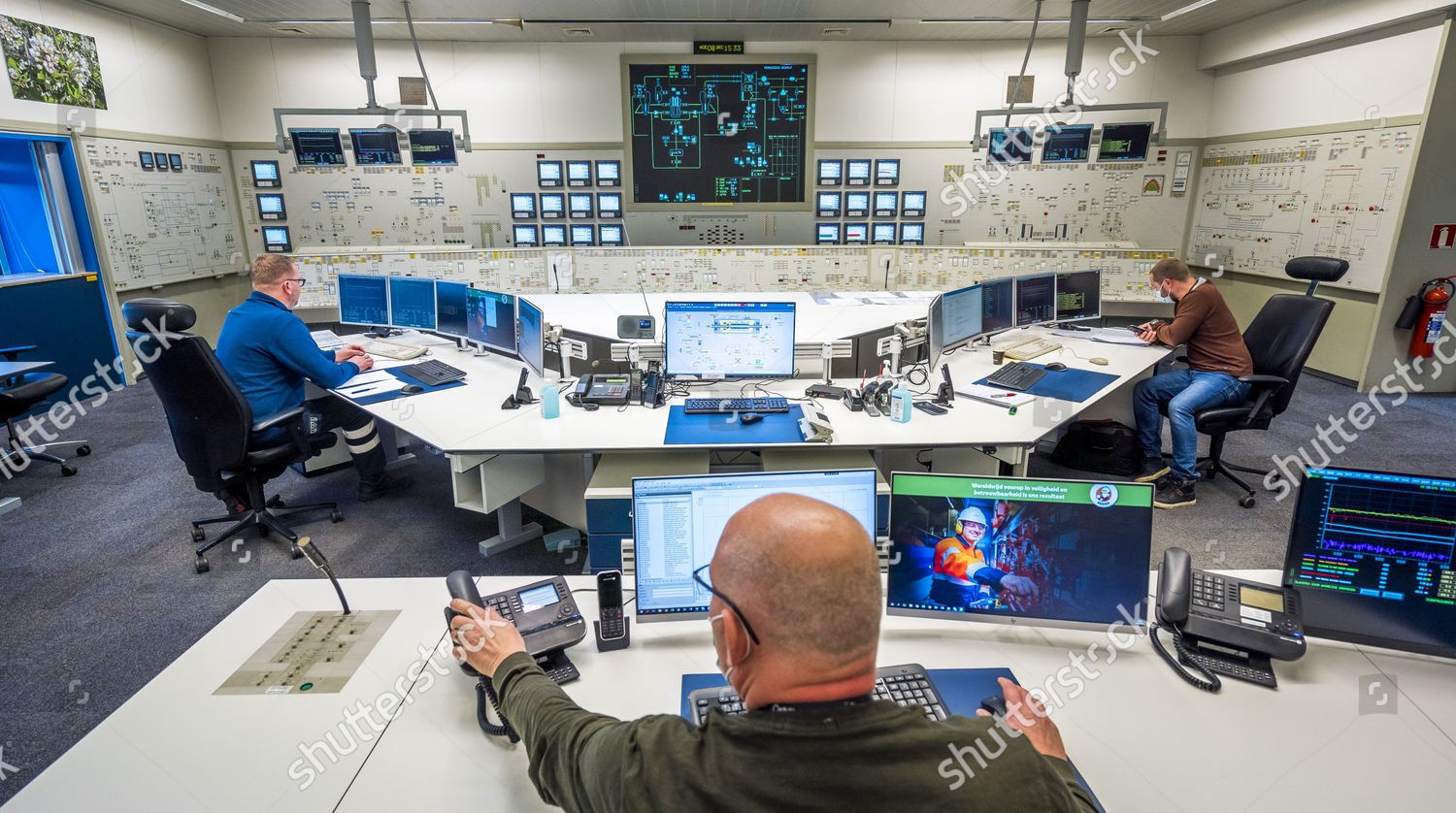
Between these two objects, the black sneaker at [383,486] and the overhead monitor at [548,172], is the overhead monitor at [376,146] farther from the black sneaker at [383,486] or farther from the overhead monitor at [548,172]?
the black sneaker at [383,486]

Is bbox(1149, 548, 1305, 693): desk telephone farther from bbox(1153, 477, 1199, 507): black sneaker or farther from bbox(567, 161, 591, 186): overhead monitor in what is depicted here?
bbox(567, 161, 591, 186): overhead monitor

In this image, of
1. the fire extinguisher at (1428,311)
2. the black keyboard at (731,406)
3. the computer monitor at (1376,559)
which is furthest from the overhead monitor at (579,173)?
the fire extinguisher at (1428,311)

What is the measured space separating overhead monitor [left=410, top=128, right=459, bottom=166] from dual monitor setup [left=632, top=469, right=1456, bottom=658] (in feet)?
16.7

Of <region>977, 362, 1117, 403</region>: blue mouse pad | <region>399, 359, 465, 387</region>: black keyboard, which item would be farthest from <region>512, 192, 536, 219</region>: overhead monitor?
<region>977, 362, 1117, 403</region>: blue mouse pad

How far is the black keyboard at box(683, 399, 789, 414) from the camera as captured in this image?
3.07m

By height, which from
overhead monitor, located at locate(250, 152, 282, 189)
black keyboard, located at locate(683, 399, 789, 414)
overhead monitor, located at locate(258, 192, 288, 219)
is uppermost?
overhead monitor, located at locate(250, 152, 282, 189)

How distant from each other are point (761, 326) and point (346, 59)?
18.7ft

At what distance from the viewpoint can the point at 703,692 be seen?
4.44ft

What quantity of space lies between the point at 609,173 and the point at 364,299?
3136 millimetres

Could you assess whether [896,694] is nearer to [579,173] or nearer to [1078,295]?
[1078,295]

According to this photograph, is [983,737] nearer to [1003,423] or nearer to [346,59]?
[1003,423]

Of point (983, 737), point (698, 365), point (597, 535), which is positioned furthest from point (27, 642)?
point (983, 737)

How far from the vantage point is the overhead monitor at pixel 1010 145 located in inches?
205

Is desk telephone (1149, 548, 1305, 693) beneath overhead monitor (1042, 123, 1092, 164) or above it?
beneath
